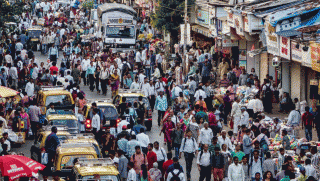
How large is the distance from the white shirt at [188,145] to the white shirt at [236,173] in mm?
2178

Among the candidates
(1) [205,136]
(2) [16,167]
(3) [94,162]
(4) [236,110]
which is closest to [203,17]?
(4) [236,110]

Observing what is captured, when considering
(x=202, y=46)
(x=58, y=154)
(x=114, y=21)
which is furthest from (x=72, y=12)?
(x=58, y=154)

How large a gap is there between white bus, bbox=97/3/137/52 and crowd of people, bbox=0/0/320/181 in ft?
16.3

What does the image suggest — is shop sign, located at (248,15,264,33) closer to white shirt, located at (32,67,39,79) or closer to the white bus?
white shirt, located at (32,67,39,79)

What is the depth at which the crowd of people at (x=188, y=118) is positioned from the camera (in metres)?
20.4

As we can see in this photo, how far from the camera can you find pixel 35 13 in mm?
81938

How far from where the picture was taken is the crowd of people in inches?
802

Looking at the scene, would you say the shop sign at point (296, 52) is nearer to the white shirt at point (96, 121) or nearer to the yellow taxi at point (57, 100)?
the white shirt at point (96, 121)

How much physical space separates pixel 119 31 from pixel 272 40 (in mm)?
20721

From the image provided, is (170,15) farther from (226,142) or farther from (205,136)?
(226,142)

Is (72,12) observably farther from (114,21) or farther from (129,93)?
(129,93)

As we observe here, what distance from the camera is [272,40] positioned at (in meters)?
31.6

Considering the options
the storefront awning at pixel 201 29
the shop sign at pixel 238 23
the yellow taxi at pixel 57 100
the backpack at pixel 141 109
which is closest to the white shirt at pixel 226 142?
the backpack at pixel 141 109

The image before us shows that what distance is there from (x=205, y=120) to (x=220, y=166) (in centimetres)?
467
